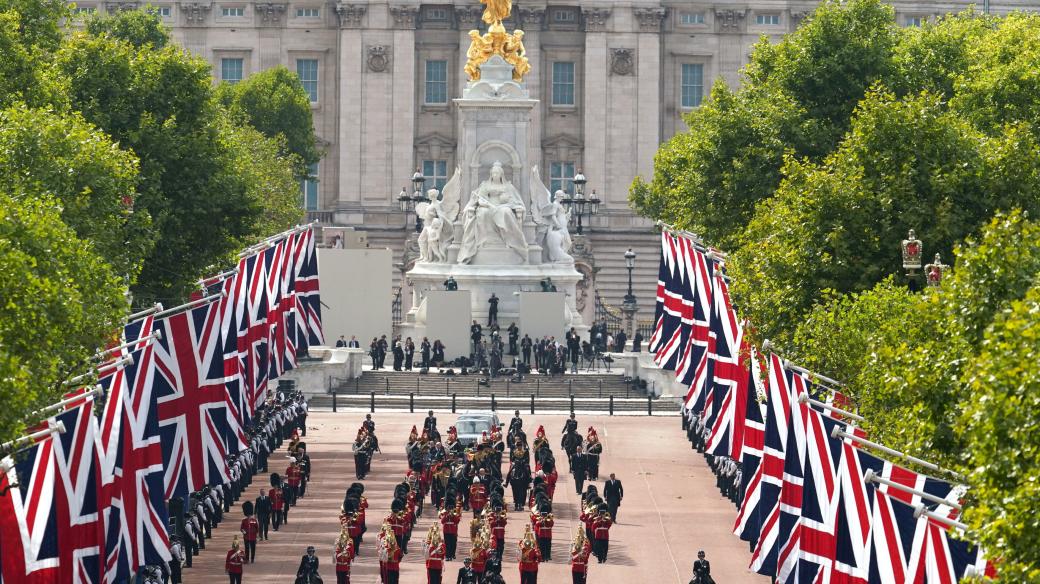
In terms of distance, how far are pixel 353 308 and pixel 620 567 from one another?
36.5m

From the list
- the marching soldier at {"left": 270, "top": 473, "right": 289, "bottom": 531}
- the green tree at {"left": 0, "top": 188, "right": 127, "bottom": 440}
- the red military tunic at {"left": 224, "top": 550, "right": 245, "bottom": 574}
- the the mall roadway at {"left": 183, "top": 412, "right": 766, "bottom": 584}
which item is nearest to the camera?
the green tree at {"left": 0, "top": 188, "right": 127, "bottom": 440}

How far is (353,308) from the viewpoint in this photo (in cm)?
8200

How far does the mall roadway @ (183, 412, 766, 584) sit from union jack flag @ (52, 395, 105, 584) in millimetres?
10440

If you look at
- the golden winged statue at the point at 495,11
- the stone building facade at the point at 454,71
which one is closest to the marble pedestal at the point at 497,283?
the golden winged statue at the point at 495,11

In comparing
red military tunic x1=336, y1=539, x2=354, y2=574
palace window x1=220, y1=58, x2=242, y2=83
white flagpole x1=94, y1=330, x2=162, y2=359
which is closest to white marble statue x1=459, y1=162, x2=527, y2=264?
palace window x1=220, y1=58, x2=242, y2=83

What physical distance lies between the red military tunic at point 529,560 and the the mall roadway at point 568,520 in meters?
2.49

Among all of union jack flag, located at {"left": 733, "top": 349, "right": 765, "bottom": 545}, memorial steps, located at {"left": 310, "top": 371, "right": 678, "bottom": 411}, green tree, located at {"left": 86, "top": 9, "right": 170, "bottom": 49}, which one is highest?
green tree, located at {"left": 86, "top": 9, "right": 170, "bottom": 49}

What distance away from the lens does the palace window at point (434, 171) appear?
422 feet

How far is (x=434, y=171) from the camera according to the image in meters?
129

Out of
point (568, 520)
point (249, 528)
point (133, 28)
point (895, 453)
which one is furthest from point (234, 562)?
point (133, 28)

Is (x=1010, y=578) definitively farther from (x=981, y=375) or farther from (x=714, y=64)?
(x=714, y=64)

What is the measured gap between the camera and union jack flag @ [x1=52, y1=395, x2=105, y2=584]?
32406 millimetres

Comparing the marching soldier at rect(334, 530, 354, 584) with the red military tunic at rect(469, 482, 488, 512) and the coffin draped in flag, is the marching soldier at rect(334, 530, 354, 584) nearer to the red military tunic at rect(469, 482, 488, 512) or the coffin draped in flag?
the coffin draped in flag

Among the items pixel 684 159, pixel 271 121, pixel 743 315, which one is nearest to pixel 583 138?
pixel 271 121
